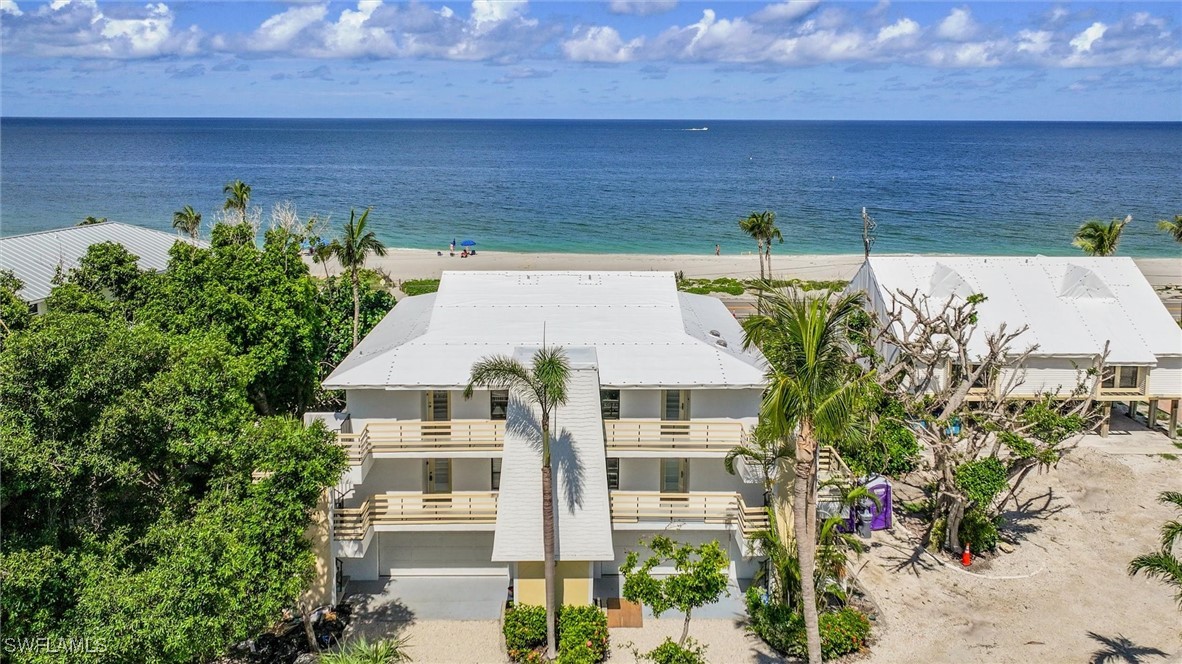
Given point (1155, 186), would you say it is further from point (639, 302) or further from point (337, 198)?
point (639, 302)

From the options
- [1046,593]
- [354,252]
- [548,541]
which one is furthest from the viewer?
[354,252]

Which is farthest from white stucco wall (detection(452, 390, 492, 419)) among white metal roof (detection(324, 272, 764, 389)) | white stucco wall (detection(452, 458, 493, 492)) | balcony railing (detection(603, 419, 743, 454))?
balcony railing (detection(603, 419, 743, 454))

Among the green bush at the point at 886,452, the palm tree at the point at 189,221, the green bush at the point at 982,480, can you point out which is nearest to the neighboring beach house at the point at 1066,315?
the green bush at the point at 886,452

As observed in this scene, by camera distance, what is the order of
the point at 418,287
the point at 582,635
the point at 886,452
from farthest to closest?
the point at 418,287 < the point at 886,452 < the point at 582,635

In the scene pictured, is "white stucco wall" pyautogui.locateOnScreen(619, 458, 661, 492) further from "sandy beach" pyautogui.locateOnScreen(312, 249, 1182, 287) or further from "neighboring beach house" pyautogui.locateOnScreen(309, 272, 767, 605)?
"sandy beach" pyautogui.locateOnScreen(312, 249, 1182, 287)

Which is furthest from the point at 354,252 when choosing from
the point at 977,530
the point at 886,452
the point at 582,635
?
the point at 977,530

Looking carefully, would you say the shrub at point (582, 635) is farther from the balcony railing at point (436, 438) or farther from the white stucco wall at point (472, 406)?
the white stucco wall at point (472, 406)

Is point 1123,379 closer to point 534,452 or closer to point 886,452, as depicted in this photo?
point 886,452
